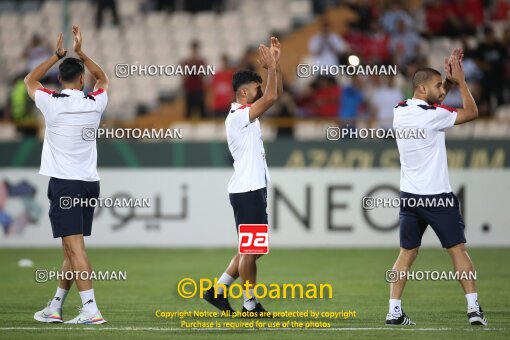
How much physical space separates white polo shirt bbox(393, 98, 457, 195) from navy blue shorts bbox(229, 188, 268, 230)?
57.2 inches

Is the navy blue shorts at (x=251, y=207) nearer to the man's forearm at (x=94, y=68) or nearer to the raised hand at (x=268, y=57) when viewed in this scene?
the raised hand at (x=268, y=57)

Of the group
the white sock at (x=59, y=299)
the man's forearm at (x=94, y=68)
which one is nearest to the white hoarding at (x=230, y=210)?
the white sock at (x=59, y=299)

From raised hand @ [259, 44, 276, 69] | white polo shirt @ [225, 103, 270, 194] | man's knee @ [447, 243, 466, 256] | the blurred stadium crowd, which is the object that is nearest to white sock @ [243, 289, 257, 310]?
white polo shirt @ [225, 103, 270, 194]

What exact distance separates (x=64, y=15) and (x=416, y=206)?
37.4ft

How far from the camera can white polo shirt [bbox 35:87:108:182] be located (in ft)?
35.8

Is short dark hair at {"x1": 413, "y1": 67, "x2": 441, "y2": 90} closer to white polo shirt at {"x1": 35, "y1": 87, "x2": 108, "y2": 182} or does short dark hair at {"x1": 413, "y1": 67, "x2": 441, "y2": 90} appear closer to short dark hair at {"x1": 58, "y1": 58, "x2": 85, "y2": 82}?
white polo shirt at {"x1": 35, "y1": 87, "x2": 108, "y2": 182}

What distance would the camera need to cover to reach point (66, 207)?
10789 mm

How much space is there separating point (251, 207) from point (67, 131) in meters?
1.96

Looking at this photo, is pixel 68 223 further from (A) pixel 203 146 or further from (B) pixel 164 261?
(A) pixel 203 146

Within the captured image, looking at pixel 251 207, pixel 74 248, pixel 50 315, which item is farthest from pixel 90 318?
pixel 251 207

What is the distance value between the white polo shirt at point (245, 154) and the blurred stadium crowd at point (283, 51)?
874 cm

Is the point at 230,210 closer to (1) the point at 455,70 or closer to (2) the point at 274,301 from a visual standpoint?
(2) the point at 274,301

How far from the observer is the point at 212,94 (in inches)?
888

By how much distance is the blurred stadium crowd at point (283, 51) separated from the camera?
2097 centimetres
